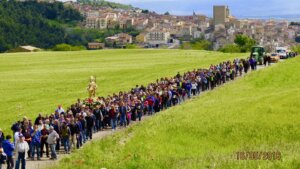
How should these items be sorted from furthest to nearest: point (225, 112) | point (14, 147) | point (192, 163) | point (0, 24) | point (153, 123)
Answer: point (0, 24)
point (225, 112)
point (153, 123)
point (14, 147)
point (192, 163)

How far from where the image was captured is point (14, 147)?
21.0m

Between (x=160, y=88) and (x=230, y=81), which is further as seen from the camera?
(x=230, y=81)

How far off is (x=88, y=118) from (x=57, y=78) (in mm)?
39759

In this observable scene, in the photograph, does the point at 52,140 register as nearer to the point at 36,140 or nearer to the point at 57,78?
the point at 36,140

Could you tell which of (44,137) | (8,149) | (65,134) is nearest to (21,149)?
(8,149)

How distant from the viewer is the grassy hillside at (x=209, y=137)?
A: 61.7 ft

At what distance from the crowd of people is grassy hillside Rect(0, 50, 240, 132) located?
7403 mm

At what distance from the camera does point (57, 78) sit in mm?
65250

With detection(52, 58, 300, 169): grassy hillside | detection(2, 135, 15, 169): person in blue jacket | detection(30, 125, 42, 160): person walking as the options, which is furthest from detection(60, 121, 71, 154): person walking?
detection(2, 135, 15, 169): person in blue jacket

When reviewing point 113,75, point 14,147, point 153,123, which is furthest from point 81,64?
point 14,147

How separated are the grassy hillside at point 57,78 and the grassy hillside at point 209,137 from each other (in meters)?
10.3

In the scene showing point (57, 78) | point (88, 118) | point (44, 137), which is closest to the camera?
point (44, 137)

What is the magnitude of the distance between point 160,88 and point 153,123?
20.0ft

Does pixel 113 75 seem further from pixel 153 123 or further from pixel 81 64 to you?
pixel 153 123
